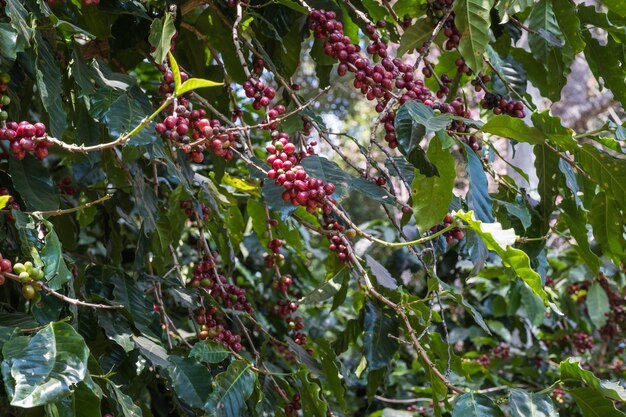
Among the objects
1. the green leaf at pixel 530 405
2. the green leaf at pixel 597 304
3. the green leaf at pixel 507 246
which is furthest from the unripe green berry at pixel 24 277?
the green leaf at pixel 597 304

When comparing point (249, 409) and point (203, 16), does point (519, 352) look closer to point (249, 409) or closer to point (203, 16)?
point (249, 409)

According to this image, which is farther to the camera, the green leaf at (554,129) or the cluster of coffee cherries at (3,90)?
the green leaf at (554,129)

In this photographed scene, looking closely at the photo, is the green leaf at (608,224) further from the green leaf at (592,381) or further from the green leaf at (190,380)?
the green leaf at (190,380)

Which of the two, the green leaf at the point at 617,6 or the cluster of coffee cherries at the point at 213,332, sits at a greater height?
the green leaf at the point at 617,6

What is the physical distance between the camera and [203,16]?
176 centimetres

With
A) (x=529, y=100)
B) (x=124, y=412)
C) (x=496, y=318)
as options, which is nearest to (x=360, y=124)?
(x=496, y=318)

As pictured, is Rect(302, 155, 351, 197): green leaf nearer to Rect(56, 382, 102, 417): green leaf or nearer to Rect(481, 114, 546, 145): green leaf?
Rect(481, 114, 546, 145): green leaf

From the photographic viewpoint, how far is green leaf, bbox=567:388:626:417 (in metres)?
1.21

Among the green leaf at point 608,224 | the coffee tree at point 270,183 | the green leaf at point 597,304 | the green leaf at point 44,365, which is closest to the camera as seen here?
the green leaf at point 44,365

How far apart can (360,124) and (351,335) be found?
786cm

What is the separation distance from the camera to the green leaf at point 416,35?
1.54m

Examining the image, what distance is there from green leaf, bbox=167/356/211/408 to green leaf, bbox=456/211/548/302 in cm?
57

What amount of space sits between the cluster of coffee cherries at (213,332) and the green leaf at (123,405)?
334 millimetres

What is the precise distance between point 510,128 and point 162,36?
1.96ft
